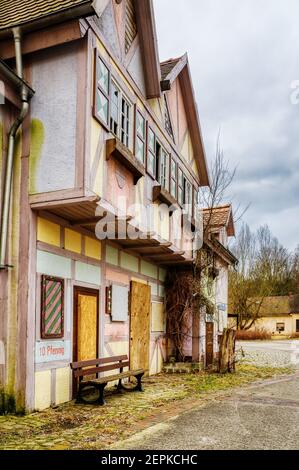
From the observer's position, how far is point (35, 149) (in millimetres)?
7766

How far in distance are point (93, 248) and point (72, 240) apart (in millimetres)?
896

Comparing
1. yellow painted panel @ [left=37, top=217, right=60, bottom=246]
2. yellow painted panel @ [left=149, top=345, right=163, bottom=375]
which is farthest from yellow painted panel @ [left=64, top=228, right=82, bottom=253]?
yellow painted panel @ [left=149, top=345, right=163, bottom=375]

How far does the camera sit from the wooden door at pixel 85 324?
8891mm

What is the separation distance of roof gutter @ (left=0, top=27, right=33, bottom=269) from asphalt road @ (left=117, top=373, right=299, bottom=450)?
334 cm

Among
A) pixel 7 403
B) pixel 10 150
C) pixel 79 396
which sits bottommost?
pixel 79 396

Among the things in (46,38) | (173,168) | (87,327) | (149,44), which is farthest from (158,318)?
(46,38)

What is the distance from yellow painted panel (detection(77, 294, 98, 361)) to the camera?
354 inches

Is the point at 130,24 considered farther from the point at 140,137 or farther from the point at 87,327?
the point at 87,327

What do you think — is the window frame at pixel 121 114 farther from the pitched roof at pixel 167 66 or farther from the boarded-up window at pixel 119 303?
the boarded-up window at pixel 119 303

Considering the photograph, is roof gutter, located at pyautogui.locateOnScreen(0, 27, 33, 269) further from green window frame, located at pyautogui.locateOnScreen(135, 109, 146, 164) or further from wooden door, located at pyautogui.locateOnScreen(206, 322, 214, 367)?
wooden door, located at pyautogui.locateOnScreen(206, 322, 214, 367)

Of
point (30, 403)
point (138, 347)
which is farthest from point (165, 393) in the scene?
point (30, 403)

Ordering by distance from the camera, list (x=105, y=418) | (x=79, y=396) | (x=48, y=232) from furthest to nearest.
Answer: (x=79, y=396) → (x=48, y=232) → (x=105, y=418)

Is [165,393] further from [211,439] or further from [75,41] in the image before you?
[75,41]

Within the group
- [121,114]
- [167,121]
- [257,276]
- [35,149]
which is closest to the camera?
[35,149]
